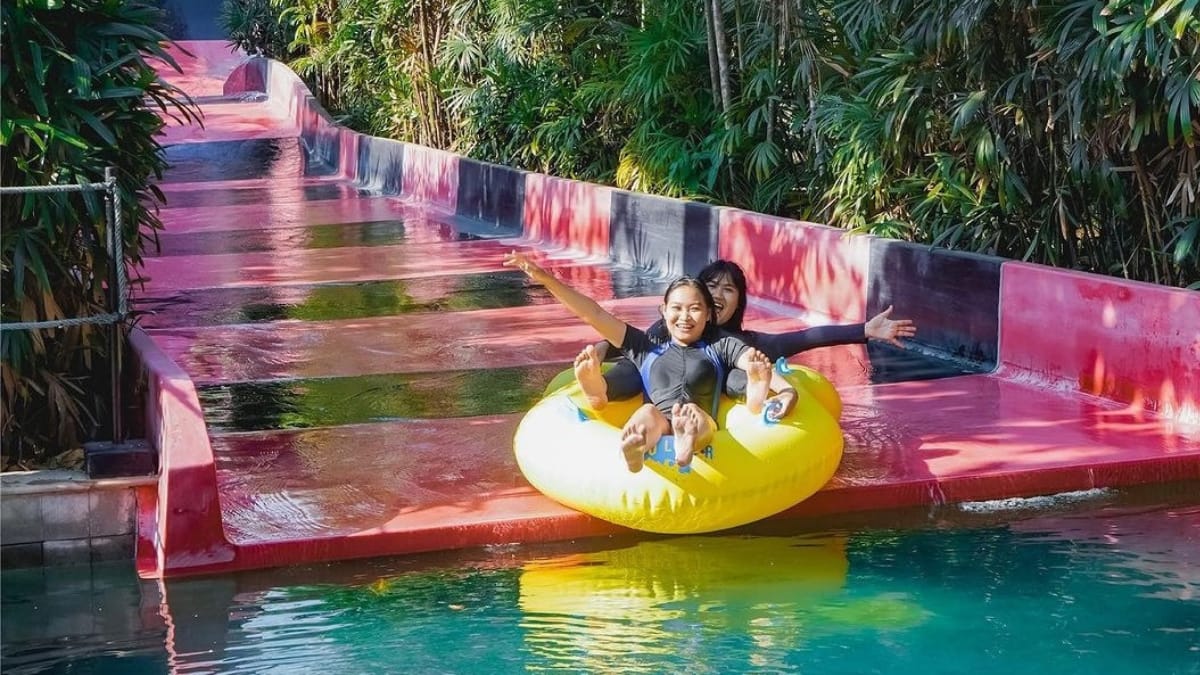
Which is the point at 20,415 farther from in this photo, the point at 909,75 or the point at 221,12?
the point at 221,12

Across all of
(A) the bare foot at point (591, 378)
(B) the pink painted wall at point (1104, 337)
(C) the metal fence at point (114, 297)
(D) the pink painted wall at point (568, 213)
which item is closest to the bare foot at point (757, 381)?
(A) the bare foot at point (591, 378)

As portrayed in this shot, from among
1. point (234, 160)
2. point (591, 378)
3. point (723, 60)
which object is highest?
point (723, 60)

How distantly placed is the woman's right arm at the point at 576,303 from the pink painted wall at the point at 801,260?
323 cm

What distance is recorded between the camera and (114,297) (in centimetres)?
591

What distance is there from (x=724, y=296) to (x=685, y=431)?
114cm

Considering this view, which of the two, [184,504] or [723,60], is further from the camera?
[723,60]

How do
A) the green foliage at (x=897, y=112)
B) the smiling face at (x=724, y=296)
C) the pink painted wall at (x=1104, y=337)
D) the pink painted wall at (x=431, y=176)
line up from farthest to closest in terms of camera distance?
the pink painted wall at (x=431, y=176) < the green foliage at (x=897, y=112) < the pink painted wall at (x=1104, y=337) < the smiling face at (x=724, y=296)

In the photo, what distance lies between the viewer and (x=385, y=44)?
816 inches

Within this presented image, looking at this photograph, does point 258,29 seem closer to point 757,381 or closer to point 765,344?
point 765,344

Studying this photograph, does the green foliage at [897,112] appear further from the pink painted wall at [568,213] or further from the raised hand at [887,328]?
the raised hand at [887,328]

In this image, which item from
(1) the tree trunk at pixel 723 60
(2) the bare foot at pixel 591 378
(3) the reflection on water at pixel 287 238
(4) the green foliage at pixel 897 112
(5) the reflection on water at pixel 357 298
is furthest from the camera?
(3) the reflection on water at pixel 287 238

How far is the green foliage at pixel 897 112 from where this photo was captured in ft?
24.0

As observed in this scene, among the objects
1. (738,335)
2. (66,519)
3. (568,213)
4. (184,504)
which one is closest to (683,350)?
(738,335)

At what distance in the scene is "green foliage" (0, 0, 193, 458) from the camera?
5.85m
